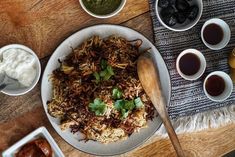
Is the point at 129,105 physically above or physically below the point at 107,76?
below

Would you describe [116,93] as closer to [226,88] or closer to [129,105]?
[129,105]

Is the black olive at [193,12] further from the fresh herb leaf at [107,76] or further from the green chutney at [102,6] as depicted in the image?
the fresh herb leaf at [107,76]

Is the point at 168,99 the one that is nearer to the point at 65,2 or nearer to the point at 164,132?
the point at 164,132

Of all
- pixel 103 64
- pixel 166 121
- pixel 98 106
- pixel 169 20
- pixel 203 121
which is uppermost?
pixel 169 20

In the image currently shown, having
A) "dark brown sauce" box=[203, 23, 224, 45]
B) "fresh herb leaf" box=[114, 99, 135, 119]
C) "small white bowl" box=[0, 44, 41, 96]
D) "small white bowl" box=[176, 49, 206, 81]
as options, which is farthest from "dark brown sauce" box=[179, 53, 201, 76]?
"small white bowl" box=[0, 44, 41, 96]

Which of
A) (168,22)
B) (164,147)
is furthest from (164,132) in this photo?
(168,22)

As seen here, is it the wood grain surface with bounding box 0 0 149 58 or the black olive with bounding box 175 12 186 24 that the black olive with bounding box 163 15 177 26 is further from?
the wood grain surface with bounding box 0 0 149 58

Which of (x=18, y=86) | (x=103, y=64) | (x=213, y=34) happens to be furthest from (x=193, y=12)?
(x=18, y=86)
